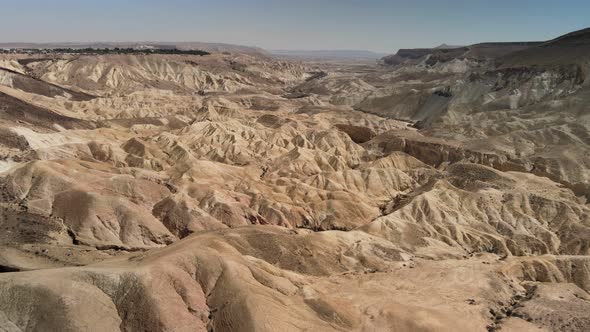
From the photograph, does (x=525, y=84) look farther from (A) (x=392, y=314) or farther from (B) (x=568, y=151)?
(A) (x=392, y=314)

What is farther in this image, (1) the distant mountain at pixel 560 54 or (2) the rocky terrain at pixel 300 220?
(1) the distant mountain at pixel 560 54

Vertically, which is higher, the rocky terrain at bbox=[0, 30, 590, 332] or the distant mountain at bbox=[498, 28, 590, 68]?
the distant mountain at bbox=[498, 28, 590, 68]

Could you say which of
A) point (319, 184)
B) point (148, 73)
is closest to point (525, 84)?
point (319, 184)

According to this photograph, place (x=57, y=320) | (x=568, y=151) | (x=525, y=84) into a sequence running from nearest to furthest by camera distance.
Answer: (x=57, y=320)
(x=568, y=151)
(x=525, y=84)

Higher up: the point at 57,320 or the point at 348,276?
the point at 57,320

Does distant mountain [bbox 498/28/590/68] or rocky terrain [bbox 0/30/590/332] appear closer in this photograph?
rocky terrain [bbox 0/30/590/332]

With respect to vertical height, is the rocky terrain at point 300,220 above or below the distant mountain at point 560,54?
below

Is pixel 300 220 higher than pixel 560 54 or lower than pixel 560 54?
lower

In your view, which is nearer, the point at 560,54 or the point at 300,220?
the point at 300,220
